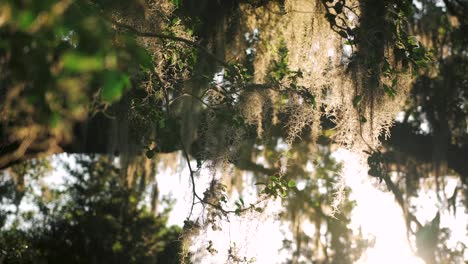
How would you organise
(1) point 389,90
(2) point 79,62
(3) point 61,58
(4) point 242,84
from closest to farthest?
1. (2) point 79,62
2. (3) point 61,58
3. (1) point 389,90
4. (4) point 242,84

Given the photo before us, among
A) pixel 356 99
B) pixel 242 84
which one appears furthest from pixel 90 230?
pixel 356 99

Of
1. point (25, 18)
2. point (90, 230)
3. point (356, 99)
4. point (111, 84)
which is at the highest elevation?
point (90, 230)

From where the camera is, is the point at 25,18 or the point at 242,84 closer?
the point at 25,18

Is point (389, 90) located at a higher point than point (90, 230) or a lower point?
lower

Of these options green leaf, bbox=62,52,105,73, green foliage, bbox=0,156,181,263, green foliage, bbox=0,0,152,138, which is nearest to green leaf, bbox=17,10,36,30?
green foliage, bbox=0,0,152,138

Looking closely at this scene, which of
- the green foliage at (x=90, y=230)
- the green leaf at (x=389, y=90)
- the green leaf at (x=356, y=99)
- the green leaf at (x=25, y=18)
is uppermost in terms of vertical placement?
the green foliage at (x=90, y=230)

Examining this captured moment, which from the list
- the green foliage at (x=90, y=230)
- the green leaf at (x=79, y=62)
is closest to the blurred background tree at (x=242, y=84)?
the green leaf at (x=79, y=62)

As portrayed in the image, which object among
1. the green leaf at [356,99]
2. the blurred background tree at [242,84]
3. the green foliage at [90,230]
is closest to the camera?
the blurred background tree at [242,84]

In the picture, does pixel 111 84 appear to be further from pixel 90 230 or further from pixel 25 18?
pixel 90 230

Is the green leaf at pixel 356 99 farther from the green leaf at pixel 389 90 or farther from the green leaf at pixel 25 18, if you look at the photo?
the green leaf at pixel 25 18

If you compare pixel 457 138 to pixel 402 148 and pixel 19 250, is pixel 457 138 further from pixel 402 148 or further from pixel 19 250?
pixel 19 250

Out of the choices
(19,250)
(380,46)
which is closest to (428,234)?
(380,46)

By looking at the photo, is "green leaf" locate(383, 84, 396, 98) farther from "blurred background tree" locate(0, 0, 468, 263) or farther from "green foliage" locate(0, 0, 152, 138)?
"green foliage" locate(0, 0, 152, 138)

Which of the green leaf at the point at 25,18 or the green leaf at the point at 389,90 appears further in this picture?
the green leaf at the point at 389,90
